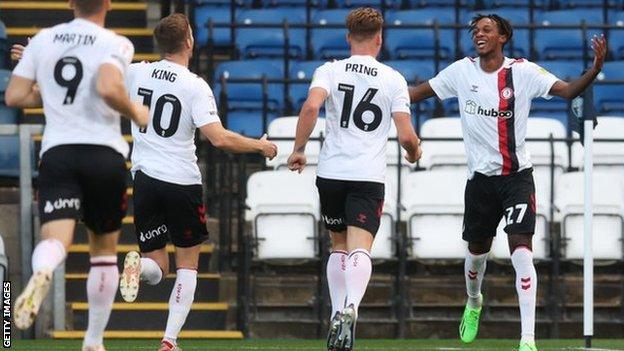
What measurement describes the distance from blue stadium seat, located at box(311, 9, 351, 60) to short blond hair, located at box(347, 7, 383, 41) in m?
6.78

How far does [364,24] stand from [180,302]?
2.09m

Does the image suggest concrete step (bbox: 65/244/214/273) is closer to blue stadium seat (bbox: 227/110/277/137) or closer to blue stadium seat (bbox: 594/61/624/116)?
blue stadium seat (bbox: 227/110/277/137)

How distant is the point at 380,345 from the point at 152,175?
3296 mm

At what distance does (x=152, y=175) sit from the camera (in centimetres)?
1145

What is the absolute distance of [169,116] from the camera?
37.0ft

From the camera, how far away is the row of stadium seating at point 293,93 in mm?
17172

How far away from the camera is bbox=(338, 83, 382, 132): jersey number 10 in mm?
11367

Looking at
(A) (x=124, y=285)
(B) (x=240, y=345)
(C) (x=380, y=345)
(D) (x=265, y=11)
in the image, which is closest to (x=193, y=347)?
(B) (x=240, y=345)

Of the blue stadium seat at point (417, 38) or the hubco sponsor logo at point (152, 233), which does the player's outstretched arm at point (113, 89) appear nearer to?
the hubco sponsor logo at point (152, 233)

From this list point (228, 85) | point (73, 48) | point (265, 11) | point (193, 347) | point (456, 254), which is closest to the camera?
point (73, 48)

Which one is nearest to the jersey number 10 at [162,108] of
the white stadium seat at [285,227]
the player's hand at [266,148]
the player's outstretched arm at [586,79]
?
the player's hand at [266,148]

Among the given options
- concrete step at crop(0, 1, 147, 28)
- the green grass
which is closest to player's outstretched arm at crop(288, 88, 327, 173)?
the green grass

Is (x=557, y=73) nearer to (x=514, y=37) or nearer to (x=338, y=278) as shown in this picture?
(x=514, y=37)

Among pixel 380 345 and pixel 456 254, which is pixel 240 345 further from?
pixel 456 254
